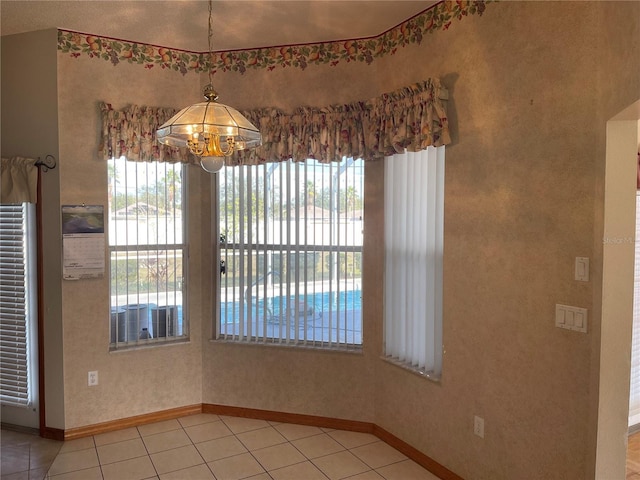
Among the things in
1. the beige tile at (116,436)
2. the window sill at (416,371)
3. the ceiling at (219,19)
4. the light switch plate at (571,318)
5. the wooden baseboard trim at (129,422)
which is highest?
the ceiling at (219,19)

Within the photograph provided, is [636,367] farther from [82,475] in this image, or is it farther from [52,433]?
[52,433]

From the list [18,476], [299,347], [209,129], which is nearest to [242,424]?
[299,347]

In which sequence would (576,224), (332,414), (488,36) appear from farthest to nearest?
(332,414)
(488,36)
(576,224)

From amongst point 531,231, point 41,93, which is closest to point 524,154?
point 531,231

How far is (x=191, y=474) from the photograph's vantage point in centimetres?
284

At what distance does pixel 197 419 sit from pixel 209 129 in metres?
2.53

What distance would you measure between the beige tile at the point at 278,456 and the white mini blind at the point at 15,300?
1761mm

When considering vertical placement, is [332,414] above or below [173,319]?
below

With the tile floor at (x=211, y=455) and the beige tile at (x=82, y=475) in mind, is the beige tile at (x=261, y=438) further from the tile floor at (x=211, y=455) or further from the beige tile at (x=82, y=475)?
the beige tile at (x=82, y=475)

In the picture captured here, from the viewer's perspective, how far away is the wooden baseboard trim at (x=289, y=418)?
3.45 m

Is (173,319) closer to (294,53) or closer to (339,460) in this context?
(339,460)

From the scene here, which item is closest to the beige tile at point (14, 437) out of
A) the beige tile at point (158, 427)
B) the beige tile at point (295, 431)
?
the beige tile at point (158, 427)

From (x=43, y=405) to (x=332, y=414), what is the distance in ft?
6.81

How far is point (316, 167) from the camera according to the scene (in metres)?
3.45
